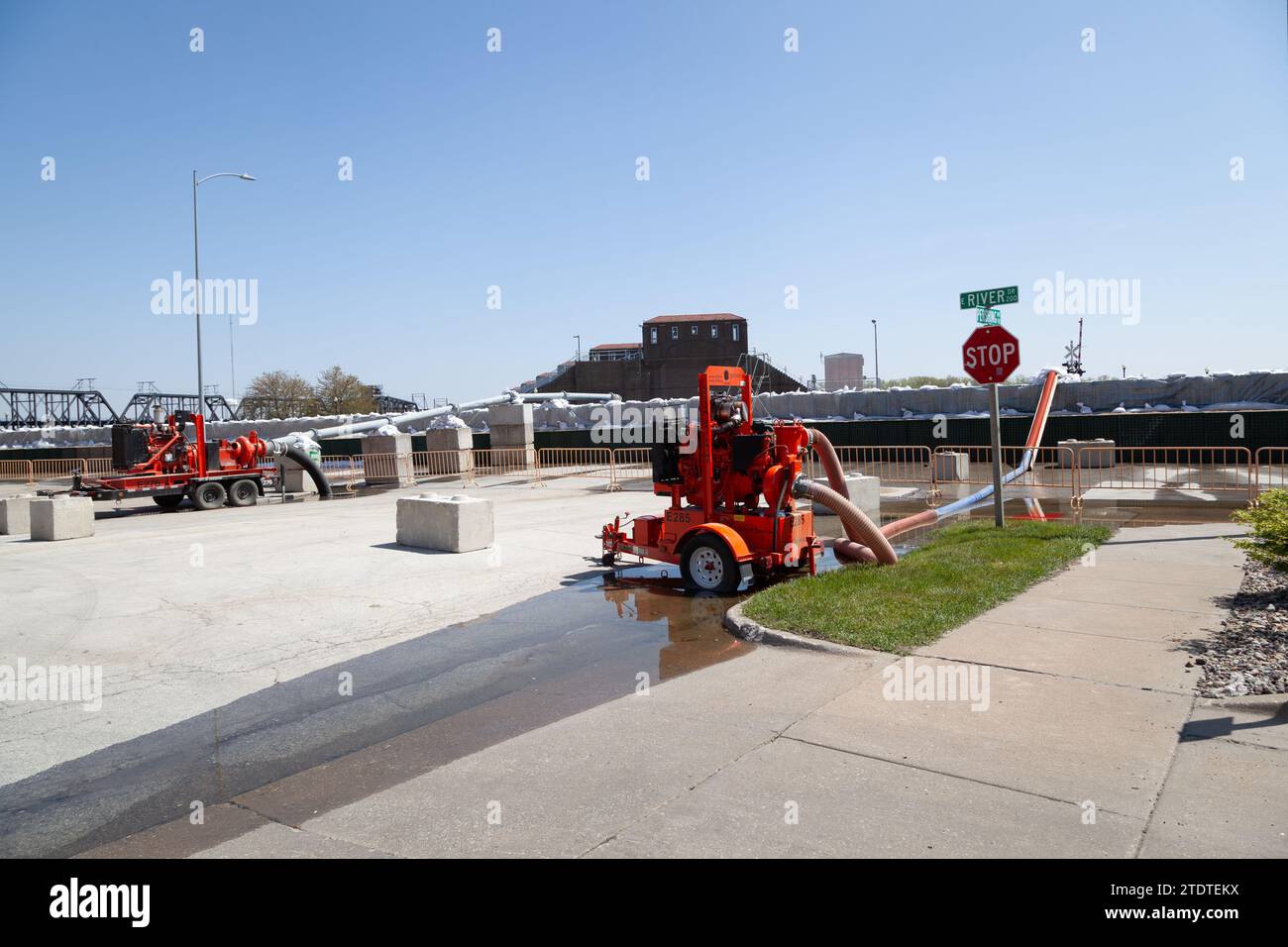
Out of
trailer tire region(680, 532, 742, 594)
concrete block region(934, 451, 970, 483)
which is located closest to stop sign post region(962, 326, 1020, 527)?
trailer tire region(680, 532, 742, 594)

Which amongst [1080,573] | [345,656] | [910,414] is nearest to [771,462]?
[1080,573]

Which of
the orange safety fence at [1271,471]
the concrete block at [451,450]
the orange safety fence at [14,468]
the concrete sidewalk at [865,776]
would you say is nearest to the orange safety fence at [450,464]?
the concrete block at [451,450]

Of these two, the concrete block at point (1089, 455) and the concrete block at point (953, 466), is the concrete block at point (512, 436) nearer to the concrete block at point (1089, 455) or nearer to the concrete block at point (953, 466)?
the concrete block at point (953, 466)

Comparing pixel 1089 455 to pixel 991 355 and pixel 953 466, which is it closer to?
pixel 953 466

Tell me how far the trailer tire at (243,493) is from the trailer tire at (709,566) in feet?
55.4

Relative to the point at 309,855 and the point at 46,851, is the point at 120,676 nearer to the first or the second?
the point at 46,851

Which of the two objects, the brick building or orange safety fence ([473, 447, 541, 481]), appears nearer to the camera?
orange safety fence ([473, 447, 541, 481])

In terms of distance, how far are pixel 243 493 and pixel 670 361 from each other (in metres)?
46.7

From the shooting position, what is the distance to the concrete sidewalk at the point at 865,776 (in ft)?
13.1

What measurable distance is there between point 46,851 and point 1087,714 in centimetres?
588

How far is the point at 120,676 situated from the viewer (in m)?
7.38

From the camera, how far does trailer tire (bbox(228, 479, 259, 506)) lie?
23.0 meters

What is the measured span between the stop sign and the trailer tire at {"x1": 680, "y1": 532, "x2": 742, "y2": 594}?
15.1ft

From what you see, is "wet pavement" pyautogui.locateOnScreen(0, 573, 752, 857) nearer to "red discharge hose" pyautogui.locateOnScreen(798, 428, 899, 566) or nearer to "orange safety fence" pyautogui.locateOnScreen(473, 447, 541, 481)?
"red discharge hose" pyautogui.locateOnScreen(798, 428, 899, 566)
